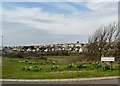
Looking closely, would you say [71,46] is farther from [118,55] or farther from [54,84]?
[54,84]

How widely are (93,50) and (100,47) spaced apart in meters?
1.17

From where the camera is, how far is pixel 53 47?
64062mm

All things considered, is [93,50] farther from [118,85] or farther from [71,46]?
[71,46]

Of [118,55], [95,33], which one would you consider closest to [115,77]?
[118,55]

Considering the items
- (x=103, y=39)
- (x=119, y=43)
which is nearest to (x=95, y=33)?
(x=103, y=39)

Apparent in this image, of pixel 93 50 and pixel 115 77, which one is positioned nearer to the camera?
pixel 115 77

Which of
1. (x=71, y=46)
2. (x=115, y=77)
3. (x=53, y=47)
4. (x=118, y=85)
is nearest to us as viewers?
(x=118, y=85)

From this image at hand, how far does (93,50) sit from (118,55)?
5.16 metres

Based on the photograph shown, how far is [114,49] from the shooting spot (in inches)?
1321

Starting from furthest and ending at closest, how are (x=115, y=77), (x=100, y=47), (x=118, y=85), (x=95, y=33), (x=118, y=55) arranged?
(x=95, y=33) < (x=100, y=47) < (x=118, y=55) < (x=115, y=77) < (x=118, y=85)

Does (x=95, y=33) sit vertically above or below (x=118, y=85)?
above

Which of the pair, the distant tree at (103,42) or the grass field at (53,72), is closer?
the grass field at (53,72)

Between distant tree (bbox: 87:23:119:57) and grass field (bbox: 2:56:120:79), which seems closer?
grass field (bbox: 2:56:120:79)

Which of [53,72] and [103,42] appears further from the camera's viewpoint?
[103,42]
